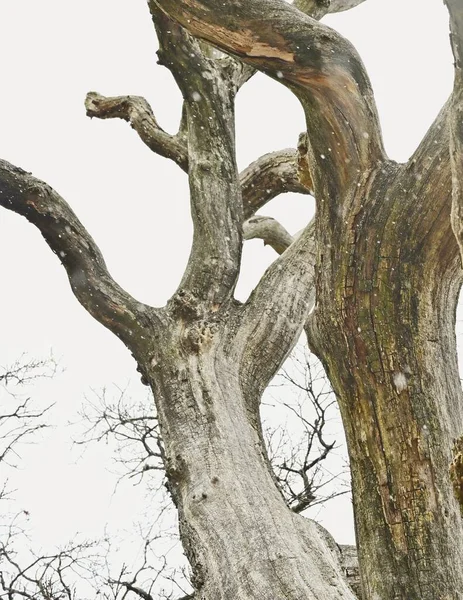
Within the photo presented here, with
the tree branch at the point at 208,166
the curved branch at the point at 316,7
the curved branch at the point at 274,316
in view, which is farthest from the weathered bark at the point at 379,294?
the curved branch at the point at 316,7

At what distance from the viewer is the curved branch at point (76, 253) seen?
366cm

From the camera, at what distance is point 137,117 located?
17.5 ft

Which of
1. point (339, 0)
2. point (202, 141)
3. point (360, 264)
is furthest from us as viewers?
point (339, 0)

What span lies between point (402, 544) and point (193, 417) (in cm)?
130

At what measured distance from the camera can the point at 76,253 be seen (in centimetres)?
379

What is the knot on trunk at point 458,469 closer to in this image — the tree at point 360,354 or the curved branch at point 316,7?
the tree at point 360,354

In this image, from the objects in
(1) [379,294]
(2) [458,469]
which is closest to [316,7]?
(1) [379,294]

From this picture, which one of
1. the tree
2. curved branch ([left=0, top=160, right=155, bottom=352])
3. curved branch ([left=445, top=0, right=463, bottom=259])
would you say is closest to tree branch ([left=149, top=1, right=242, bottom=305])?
curved branch ([left=0, top=160, right=155, bottom=352])

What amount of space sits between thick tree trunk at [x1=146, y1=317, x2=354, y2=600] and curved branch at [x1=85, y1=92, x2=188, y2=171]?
1.94m

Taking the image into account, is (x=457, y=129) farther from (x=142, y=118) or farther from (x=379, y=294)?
(x=142, y=118)

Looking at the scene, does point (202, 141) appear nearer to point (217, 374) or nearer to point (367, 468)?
point (217, 374)

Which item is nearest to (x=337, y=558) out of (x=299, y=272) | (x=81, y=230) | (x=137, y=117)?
(x=299, y=272)

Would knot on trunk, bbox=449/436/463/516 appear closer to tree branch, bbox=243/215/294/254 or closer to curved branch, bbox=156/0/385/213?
curved branch, bbox=156/0/385/213

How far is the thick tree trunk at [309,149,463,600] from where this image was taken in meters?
2.17
